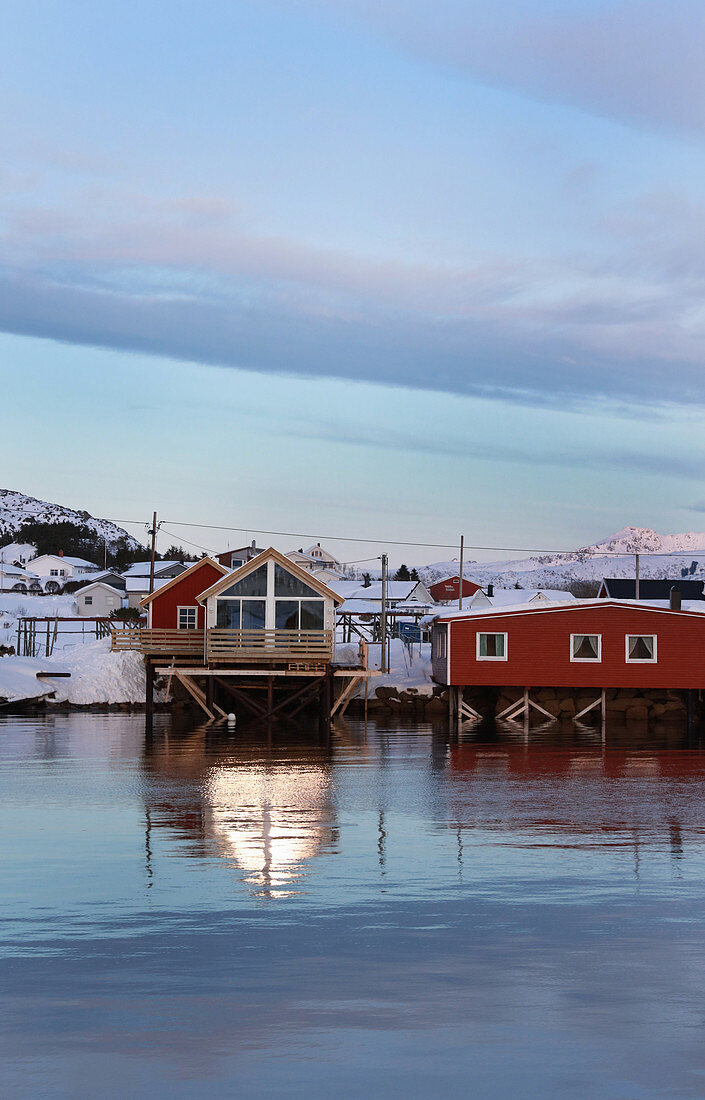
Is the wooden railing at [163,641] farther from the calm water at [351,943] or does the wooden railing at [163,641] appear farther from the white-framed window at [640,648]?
the calm water at [351,943]

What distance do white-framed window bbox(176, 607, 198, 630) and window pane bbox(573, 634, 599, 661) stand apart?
19503mm

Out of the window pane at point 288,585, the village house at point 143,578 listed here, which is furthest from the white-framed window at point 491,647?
the village house at point 143,578

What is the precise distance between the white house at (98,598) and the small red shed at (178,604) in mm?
58682

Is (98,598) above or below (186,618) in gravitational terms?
above

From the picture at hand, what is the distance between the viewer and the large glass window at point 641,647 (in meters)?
48.7

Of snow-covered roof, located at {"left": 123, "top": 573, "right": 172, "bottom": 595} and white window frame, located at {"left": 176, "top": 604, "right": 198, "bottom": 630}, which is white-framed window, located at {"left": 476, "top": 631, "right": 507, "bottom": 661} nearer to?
white window frame, located at {"left": 176, "top": 604, "right": 198, "bottom": 630}

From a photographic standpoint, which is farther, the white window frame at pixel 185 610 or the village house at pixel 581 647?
the white window frame at pixel 185 610

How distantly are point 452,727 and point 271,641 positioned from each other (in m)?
8.85

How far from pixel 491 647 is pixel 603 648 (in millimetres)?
5109

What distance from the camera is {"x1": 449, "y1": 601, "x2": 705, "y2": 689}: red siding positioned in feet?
159

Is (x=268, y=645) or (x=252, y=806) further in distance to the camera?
(x=268, y=645)

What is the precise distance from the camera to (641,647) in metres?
48.8

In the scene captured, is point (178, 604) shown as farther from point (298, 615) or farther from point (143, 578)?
point (143, 578)

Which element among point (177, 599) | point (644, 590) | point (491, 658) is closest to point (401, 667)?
point (491, 658)
